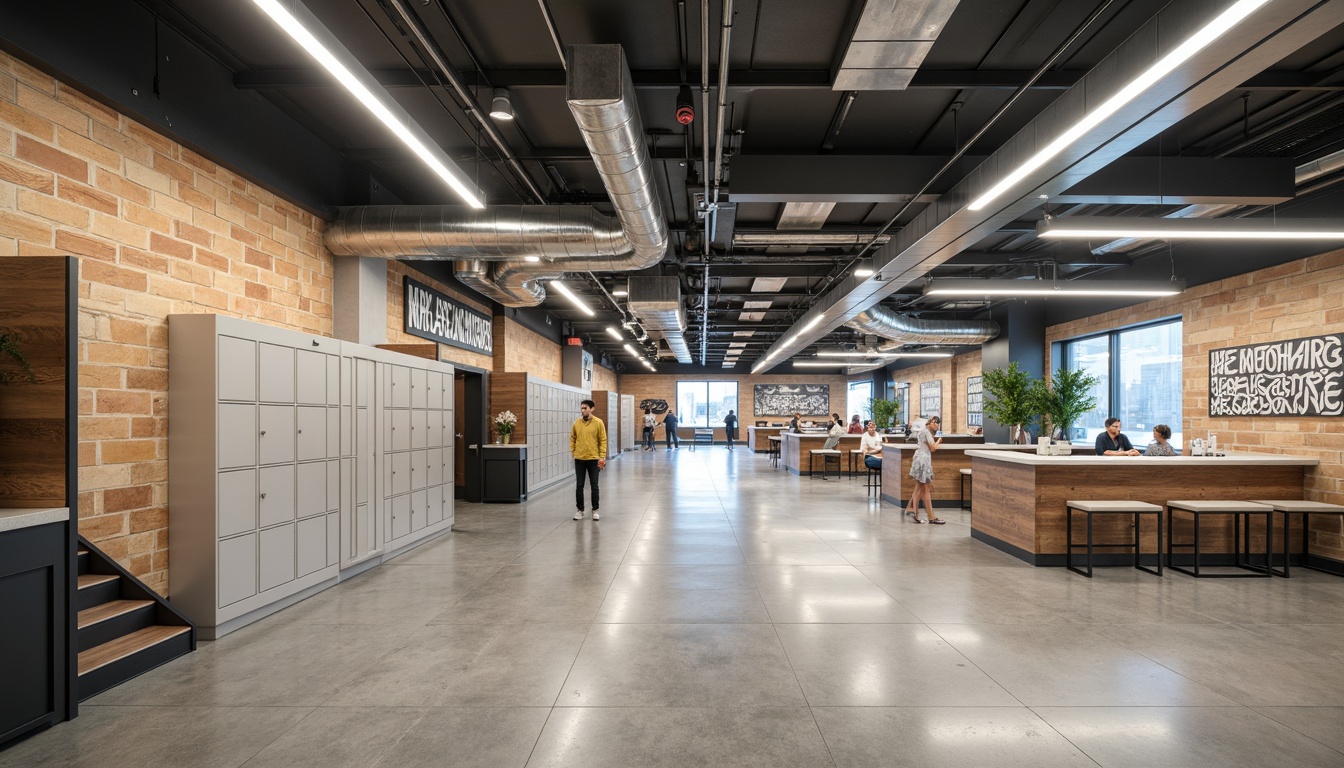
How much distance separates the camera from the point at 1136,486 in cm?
563

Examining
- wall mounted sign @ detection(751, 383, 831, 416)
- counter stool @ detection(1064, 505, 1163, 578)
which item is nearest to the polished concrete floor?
counter stool @ detection(1064, 505, 1163, 578)

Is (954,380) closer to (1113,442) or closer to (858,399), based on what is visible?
(858,399)

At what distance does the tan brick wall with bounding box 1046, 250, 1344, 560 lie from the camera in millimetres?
5508

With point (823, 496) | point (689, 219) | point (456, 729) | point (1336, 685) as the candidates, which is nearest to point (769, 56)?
point (689, 219)

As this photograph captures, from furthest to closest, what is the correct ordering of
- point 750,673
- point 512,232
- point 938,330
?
point 938,330
point 512,232
point 750,673

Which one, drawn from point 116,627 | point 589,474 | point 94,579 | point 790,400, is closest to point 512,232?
point 589,474

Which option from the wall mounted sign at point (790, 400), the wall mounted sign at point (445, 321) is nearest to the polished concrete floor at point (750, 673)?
the wall mounted sign at point (445, 321)

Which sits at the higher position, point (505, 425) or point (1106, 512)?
point (505, 425)

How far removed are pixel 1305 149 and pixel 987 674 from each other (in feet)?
18.5

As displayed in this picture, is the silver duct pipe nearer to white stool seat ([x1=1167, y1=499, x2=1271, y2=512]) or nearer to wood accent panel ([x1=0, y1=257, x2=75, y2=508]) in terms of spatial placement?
white stool seat ([x1=1167, y1=499, x2=1271, y2=512])

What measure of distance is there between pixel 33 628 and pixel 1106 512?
705 cm

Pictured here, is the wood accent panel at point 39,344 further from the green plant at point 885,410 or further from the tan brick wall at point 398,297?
the green plant at point 885,410

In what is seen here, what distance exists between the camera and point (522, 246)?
6.09m

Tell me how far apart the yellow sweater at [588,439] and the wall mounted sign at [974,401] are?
11150mm
